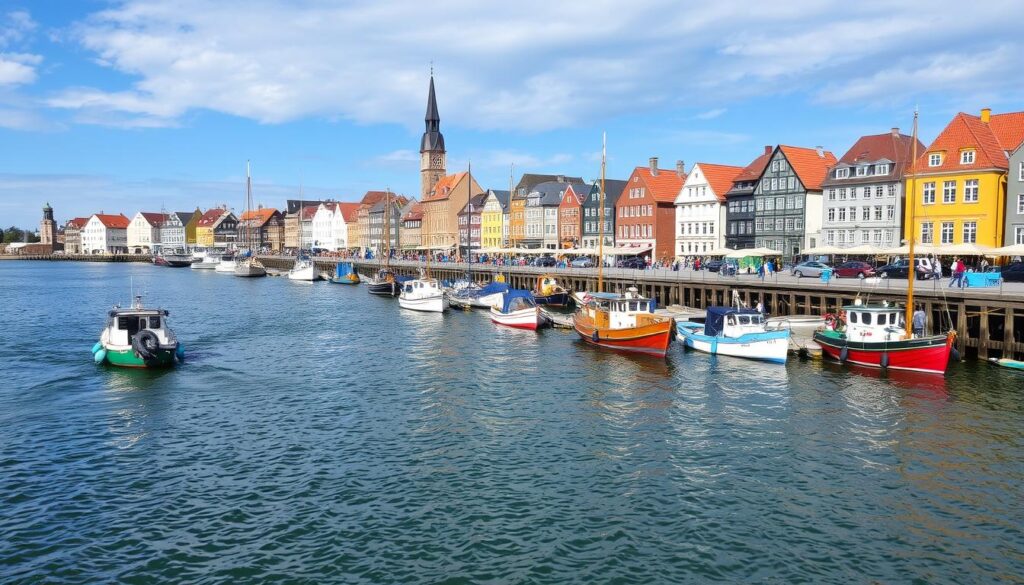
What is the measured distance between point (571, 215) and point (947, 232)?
52.4 metres

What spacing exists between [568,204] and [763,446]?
84.2 m

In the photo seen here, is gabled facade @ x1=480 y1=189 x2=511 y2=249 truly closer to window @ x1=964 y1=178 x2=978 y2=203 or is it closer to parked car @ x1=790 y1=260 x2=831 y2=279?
parked car @ x1=790 y1=260 x2=831 y2=279

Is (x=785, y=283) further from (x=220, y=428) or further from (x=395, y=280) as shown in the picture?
(x=395, y=280)

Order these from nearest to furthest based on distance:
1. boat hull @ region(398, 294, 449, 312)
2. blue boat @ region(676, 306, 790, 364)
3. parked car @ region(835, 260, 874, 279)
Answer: blue boat @ region(676, 306, 790, 364), parked car @ region(835, 260, 874, 279), boat hull @ region(398, 294, 449, 312)

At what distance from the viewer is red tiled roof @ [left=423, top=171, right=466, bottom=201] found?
5542 inches

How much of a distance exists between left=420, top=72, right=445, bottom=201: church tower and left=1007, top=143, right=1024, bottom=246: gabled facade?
112649 mm

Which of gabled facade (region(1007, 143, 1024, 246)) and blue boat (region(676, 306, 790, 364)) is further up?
gabled facade (region(1007, 143, 1024, 246))

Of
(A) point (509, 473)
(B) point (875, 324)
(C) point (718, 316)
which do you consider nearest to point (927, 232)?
(B) point (875, 324)

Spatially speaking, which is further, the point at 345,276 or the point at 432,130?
the point at 432,130

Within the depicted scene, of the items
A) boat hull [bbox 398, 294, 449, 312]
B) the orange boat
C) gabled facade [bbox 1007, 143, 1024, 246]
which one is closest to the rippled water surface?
the orange boat

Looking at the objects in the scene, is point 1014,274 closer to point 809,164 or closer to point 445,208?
point 809,164

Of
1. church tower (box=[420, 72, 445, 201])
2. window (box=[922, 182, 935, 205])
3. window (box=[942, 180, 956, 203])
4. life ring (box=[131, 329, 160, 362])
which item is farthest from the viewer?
church tower (box=[420, 72, 445, 201])

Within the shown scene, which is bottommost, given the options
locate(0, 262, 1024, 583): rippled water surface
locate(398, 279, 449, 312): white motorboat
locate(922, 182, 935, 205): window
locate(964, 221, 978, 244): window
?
locate(0, 262, 1024, 583): rippled water surface

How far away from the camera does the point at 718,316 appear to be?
1550 inches
